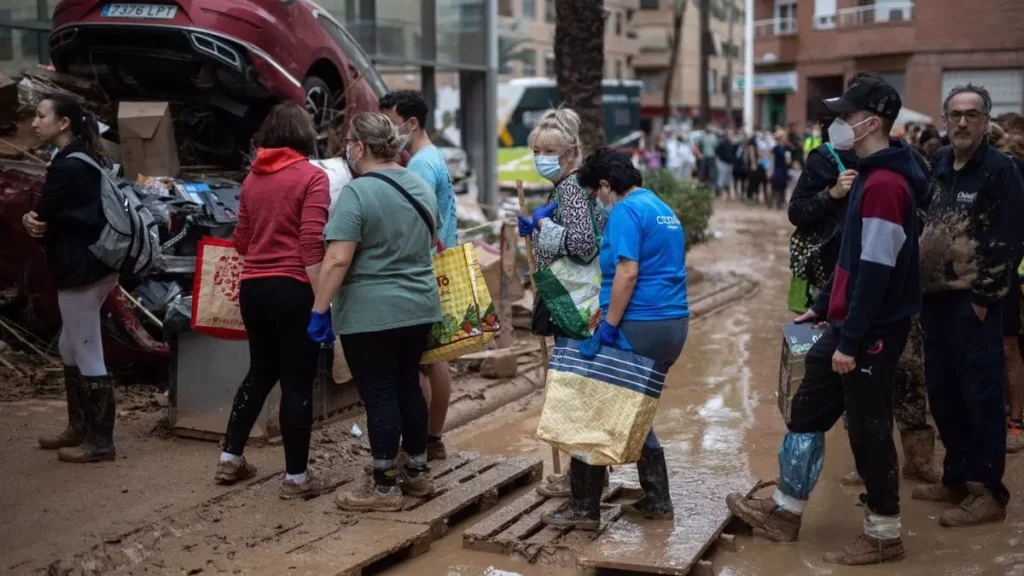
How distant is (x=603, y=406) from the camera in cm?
503

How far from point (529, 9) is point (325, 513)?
50240mm

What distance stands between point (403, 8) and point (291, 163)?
32.6 ft

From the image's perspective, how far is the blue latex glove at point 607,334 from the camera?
502 centimetres

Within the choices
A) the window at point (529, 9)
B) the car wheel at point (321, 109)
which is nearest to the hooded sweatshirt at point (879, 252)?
the car wheel at point (321, 109)

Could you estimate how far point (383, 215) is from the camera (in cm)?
533

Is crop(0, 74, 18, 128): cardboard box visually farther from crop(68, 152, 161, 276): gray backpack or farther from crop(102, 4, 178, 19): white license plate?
crop(68, 152, 161, 276): gray backpack

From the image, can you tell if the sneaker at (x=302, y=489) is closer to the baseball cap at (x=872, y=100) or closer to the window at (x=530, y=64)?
the baseball cap at (x=872, y=100)

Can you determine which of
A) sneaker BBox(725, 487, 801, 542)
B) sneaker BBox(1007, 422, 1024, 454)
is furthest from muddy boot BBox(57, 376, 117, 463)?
sneaker BBox(1007, 422, 1024, 454)

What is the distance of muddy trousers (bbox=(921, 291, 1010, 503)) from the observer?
5555 millimetres

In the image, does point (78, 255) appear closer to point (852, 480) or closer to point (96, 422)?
point (96, 422)

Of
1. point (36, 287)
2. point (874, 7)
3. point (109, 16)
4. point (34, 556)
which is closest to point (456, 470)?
point (34, 556)

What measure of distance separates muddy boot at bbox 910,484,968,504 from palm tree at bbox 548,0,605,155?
7047 millimetres

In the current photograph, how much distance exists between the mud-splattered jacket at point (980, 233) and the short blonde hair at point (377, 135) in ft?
8.50

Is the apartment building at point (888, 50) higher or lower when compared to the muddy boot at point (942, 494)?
Answer: higher
